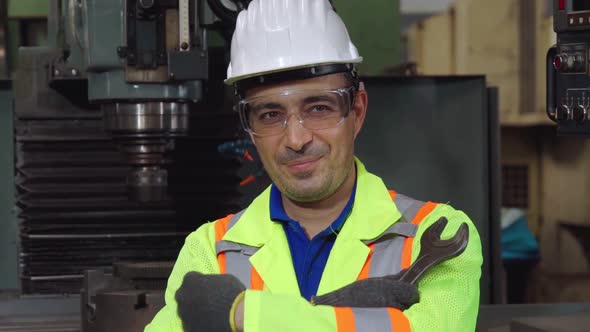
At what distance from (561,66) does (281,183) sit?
28.9 inches

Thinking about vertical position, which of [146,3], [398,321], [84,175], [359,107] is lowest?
[398,321]

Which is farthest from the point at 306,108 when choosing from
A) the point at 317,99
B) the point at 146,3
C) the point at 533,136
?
the point at 533,136

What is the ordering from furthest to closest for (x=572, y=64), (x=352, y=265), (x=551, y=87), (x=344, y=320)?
(x=551, y=87), (x=572, y=64), (x=352, y=265), (x=344, y=320)

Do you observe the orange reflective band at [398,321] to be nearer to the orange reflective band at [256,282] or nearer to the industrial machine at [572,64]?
the orange reflective band at [256,282]

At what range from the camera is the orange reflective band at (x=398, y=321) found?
1054 mm

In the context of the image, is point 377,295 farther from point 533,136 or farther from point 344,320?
point 533,136

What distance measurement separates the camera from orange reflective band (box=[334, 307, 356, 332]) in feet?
3.42

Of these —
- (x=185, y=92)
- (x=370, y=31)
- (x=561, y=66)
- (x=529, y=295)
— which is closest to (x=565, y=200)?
(x=529, y=295)

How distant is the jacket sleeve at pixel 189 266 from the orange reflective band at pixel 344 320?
0.23m

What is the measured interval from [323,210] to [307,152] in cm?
9

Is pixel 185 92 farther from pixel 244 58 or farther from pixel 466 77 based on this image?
pixel 466 77

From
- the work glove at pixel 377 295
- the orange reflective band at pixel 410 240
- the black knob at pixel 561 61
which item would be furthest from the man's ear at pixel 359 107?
the black knob at pixel 561 61

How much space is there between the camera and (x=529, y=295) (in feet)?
11.8

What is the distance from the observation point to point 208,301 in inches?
41.7
